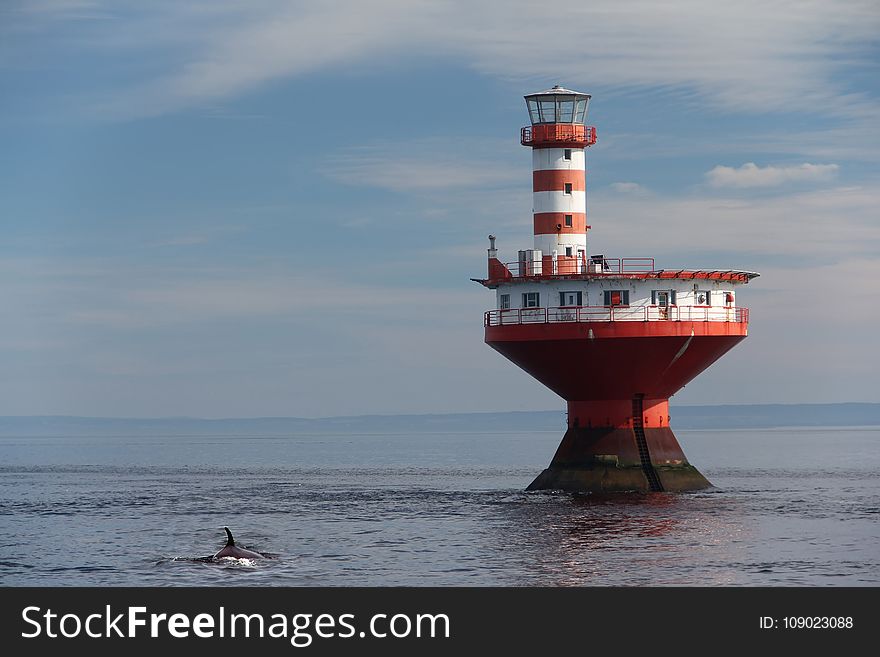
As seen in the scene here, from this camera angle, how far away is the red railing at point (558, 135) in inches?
2872

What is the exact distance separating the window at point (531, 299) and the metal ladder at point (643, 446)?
6875 millimetres

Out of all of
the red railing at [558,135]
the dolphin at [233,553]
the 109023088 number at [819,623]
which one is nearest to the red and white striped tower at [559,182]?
the red railing at [558,135]

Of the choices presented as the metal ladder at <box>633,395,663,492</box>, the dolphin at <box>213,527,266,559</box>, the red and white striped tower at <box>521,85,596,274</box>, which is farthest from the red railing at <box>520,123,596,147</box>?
the dolphin at <box>213,527,266,559</box>

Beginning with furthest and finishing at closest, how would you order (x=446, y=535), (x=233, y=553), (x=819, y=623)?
(x=446, y=535) < (x=233, y=553) < (x=819, y=623)

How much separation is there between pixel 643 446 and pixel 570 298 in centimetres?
830

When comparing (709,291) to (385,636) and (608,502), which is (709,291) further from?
(385,636)

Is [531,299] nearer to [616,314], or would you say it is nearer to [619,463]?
[616,314]

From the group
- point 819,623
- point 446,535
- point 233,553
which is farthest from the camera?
point 446,535

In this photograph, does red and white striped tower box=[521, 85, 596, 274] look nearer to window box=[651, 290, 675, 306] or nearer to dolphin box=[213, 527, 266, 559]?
window box=[651, 290, 675, 306]

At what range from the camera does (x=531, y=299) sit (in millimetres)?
70875

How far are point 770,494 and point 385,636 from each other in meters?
51.9

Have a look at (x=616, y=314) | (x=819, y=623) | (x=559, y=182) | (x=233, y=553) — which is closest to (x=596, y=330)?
(x=616, y=314)

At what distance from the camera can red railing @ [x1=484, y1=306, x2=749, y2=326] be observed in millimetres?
68562

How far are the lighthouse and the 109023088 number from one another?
3392 cm
